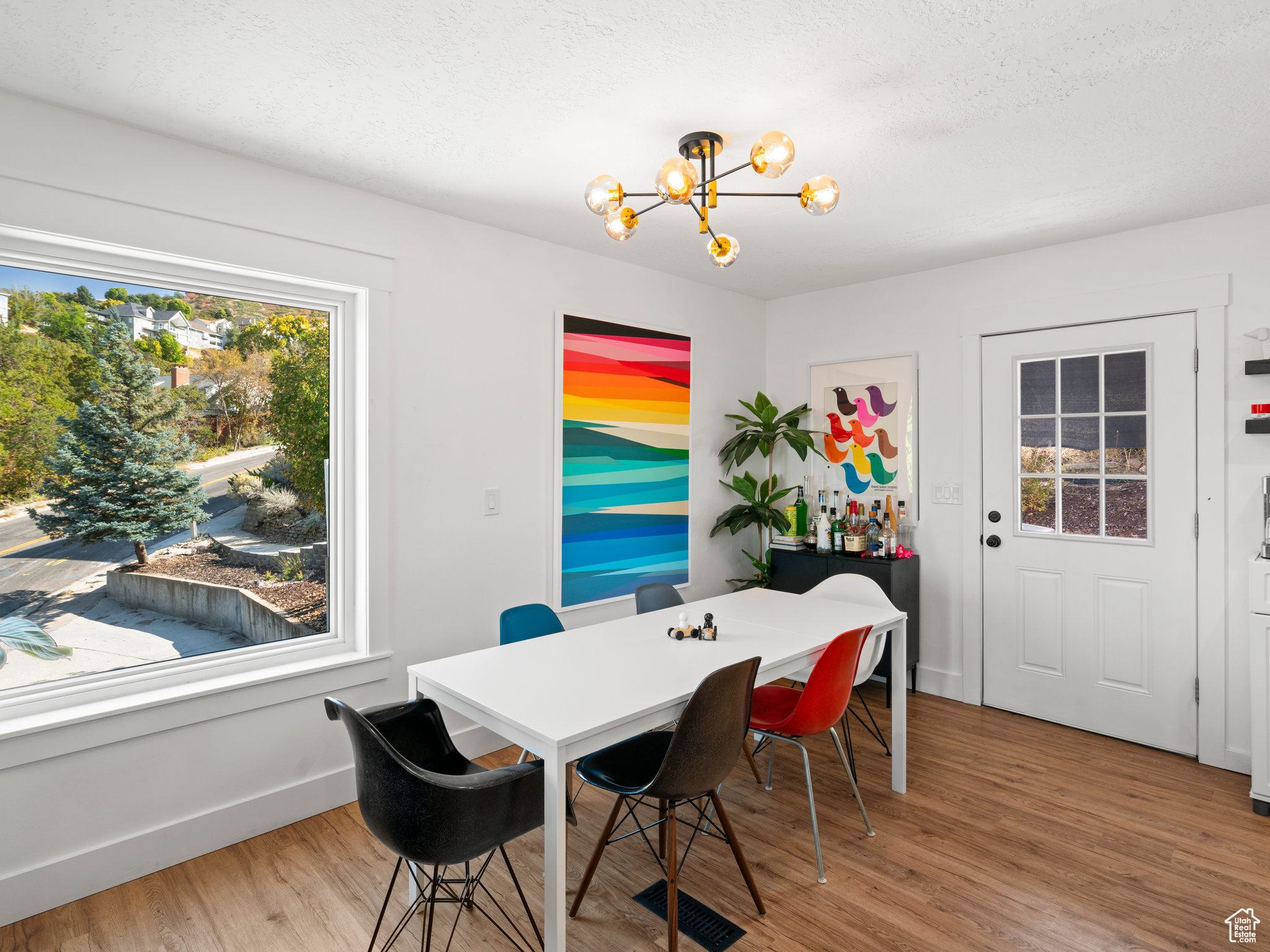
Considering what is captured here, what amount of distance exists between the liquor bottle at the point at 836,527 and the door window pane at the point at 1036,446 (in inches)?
41.1

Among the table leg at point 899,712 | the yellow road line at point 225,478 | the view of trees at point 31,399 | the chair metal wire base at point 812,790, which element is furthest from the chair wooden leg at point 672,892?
the view of trees at point 31,399

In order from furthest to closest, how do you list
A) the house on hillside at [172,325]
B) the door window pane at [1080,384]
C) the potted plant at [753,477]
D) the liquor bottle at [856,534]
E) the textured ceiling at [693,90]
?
the potted plant at [753,477]
the liquor bottle at [856,534]
the door window pane at [1080,384]
the house on hillside at [172,325]
the textured ceiling at [693,90]

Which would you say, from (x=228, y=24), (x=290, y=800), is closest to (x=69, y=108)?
(x=228, y=24)

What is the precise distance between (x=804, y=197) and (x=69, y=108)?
7.60 feet

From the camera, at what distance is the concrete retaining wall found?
2412 millimetres

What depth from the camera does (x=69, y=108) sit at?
2.13 meters

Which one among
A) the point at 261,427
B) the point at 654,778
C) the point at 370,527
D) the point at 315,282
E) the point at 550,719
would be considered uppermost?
the point at 315,282

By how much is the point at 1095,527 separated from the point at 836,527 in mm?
1345

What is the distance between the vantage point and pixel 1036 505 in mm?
3646

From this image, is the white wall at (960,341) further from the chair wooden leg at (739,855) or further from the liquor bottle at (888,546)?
the chair wooden leg at (739,855)

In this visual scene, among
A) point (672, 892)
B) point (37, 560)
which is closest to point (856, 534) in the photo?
point (672, 892)

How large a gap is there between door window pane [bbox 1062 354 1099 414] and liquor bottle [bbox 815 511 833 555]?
4.62 ft

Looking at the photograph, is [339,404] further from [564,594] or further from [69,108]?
[564,594]

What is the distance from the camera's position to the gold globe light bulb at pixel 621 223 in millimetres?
2096
